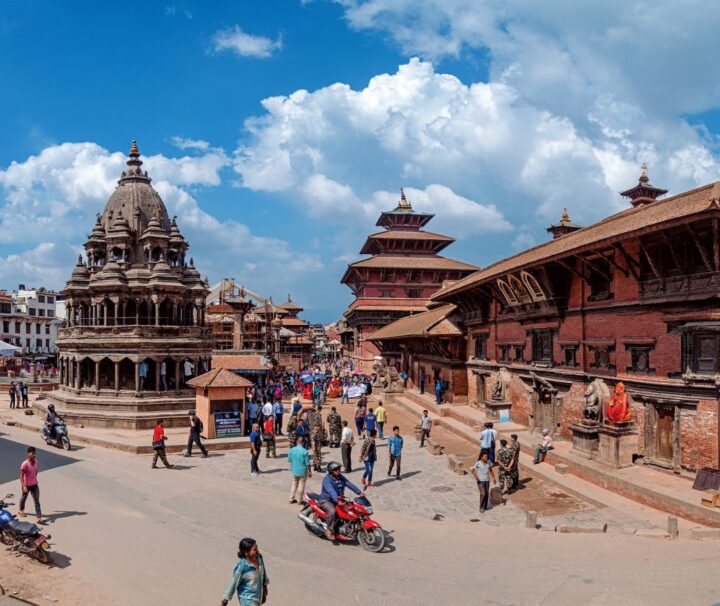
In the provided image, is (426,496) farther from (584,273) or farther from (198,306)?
(198,306)

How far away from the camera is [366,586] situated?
8.90m

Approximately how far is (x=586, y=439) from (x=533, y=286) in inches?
249

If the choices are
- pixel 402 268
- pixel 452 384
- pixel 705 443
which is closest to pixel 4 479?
pixel 705 443

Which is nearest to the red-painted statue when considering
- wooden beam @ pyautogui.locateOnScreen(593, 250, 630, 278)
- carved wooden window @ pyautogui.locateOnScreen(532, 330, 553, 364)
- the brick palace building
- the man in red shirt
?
the brick palace building

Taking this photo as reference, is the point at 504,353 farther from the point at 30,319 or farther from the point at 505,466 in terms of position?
the point at 30,319

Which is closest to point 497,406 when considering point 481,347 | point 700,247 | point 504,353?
point 504,353

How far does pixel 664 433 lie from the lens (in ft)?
48.7

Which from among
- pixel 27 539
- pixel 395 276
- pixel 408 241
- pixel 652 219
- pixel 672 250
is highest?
pixel 408 241

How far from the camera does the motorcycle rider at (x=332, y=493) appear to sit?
10.7 metres

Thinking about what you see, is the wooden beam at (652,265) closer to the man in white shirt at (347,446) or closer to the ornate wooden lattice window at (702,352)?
the ornate wooden lattice window at (702,352)

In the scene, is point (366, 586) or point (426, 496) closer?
point (366, 586)

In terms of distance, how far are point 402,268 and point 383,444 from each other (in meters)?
36.5

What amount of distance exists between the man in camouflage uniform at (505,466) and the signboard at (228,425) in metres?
10.6

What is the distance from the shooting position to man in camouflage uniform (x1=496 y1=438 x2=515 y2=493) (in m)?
14.6
